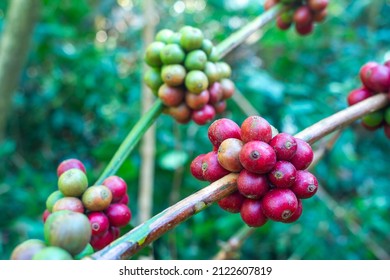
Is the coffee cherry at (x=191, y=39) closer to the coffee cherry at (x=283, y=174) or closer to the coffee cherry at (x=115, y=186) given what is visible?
the coffee cherry at (x=115, y=186)

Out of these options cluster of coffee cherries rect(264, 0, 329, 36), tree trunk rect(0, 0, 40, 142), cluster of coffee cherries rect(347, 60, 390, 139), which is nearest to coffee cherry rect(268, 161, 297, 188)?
cluster of coffee cherries rect(347, 60, 390, 139)

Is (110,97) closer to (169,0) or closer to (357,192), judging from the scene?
(169,0)

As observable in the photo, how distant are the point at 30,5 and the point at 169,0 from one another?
210 centimetres

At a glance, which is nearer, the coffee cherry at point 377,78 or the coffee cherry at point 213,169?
the coffee cherry at point 213,169

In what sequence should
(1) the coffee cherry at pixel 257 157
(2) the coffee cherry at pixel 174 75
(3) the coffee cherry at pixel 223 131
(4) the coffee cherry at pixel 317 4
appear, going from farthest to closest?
(4) the coffee cherry at pixel 317 4
(2) the coffee cherry at pixel 174 75
(3) the coffee cherry at pixel 223 131
(1) the coffee cherry at pixel 257 157

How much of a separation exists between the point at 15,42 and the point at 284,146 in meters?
1.97

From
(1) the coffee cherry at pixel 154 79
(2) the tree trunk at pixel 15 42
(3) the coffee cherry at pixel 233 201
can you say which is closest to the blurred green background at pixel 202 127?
(2) the tree trunk at pixel 15 42

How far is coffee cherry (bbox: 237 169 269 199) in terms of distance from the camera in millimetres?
824

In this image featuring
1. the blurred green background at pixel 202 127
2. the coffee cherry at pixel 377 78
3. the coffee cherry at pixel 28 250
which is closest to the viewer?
the coffee cherry at pixel 28 250

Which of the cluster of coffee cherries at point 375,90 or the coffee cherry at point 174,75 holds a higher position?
the coffee cherry at point 174,75

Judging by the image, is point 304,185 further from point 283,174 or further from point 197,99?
point 197,99

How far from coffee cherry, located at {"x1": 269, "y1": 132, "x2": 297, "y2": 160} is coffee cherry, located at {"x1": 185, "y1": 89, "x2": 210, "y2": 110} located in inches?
20.6

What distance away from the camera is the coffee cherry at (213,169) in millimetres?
874

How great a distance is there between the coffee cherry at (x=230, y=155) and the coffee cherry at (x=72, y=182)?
345 millimetres
